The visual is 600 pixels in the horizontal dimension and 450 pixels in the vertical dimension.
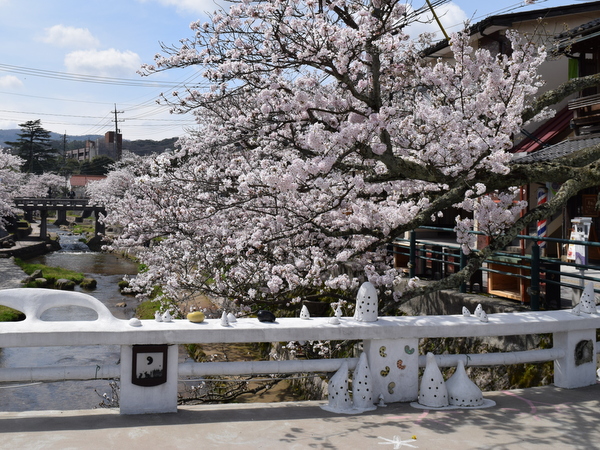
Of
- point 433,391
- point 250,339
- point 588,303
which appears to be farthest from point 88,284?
point 588,303

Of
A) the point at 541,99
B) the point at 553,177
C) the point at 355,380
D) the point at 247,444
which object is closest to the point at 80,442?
the point at 247,444

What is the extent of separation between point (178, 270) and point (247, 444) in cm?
974

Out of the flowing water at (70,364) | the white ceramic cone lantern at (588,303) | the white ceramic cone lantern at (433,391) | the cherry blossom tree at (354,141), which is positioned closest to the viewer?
the white ceramic cone lantern at (433,391)

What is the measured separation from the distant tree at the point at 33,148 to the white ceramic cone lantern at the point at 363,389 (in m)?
98.9

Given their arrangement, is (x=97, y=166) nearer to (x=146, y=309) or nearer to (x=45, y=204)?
(x=45, y=204)

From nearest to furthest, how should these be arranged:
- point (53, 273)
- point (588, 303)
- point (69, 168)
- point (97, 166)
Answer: point (588, 303) < point (53, 273) < point (97, 166) < point (69, 168)

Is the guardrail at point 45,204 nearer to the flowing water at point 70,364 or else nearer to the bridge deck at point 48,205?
the bridge deck at point 48,205

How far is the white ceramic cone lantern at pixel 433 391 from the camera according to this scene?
5.46 metres

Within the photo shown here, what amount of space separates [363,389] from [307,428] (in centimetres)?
78

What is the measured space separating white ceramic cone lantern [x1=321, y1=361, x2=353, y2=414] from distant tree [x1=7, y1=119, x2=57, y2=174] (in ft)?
324

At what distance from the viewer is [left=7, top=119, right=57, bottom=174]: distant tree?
94500 mm

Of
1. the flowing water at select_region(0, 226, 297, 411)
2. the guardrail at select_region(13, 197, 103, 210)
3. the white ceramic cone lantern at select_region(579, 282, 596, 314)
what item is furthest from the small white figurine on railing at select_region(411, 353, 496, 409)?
the guardrail at select_region(13, 197, 103, 210)

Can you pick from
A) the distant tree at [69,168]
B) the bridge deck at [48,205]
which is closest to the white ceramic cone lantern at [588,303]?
the bridge deck at [48,205]

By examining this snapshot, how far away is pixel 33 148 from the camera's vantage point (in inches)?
3765
